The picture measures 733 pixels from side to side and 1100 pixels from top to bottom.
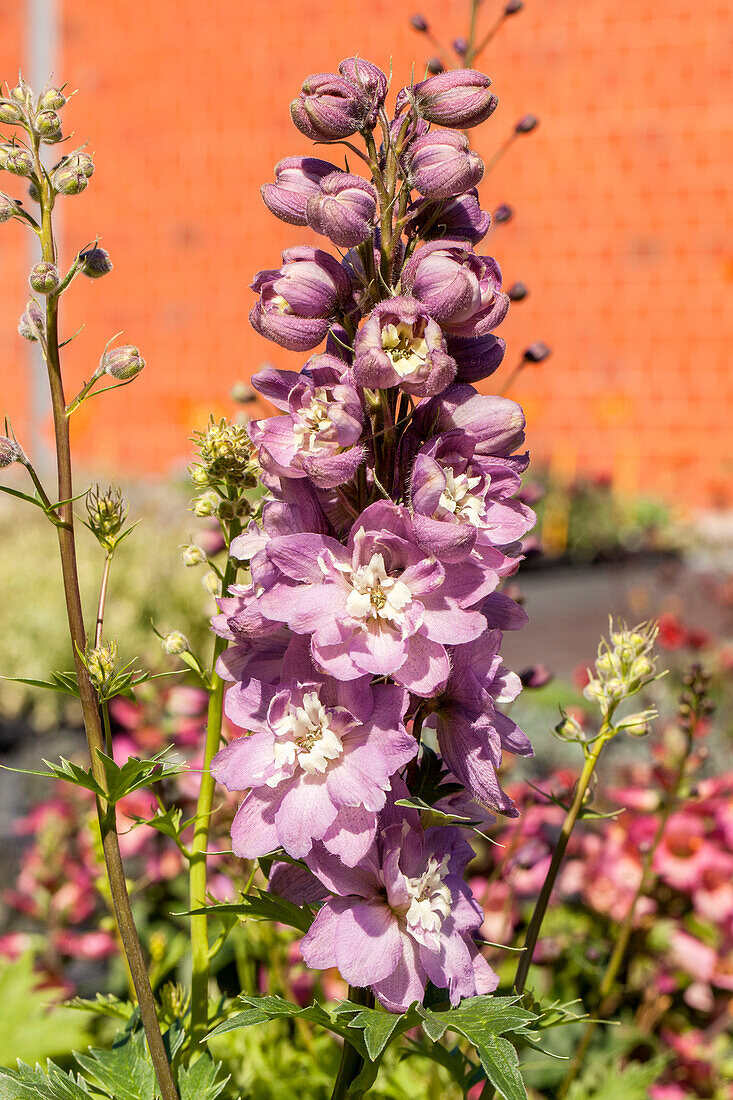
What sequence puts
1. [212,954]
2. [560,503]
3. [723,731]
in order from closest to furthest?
[212,954], [723,731], [560,503]

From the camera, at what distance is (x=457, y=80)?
959 mm

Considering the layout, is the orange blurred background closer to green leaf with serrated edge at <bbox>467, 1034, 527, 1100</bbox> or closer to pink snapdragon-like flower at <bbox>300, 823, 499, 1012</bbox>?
pink snapdragon-like flower at <bbox>300, 823, 499, 1012</bbox>

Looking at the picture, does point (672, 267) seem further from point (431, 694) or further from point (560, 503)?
point (431, 694)

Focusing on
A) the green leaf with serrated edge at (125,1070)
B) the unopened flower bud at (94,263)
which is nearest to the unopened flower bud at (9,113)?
the unopened flower bud at (94,263)

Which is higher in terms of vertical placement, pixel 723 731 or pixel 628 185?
pixel 628 185

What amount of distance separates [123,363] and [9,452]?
0.14m

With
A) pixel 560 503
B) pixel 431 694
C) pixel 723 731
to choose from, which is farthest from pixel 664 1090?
pixel 560 503

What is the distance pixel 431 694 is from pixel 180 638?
33cm

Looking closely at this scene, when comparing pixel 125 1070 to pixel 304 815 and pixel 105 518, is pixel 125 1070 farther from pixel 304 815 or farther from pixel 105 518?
pixel 105 518

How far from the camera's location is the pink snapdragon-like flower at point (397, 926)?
2.89 ft

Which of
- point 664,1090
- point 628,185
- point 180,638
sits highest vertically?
point 628,185

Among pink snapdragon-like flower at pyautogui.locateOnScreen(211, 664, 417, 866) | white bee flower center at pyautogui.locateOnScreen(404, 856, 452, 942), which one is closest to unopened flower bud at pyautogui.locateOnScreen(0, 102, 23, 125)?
pink snapdragon-like flower at pyautogui.locateOnScreen(211, 664, 417, 866)

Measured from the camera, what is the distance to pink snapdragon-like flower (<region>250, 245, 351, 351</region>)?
93 cm

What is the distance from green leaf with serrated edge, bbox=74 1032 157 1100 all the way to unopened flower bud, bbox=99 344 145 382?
26.5 inches
